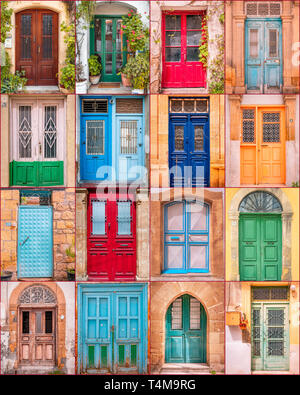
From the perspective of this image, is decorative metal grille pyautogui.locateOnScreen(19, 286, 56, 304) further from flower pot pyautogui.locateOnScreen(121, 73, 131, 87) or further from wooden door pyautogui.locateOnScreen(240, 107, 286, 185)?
wooden door pyautogui.locateOnScreen(240, 107, 286, 185)

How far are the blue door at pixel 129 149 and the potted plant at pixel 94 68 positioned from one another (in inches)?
35.0

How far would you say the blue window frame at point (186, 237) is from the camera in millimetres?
9367

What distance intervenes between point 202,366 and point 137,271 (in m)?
2.25

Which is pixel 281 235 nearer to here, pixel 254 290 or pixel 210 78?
pixel 254 290

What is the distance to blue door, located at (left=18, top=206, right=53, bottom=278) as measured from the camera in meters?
9.23

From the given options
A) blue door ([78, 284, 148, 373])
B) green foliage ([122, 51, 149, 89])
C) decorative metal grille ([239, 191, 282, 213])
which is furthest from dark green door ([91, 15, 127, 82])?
blue door ([78, 284, 148, 373])

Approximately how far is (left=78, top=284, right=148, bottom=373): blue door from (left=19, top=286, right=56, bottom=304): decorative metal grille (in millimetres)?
624

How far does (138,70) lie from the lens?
9086 mm

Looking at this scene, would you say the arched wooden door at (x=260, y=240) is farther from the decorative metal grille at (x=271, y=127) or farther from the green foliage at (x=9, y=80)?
the green foliage at (x=9, y=80)

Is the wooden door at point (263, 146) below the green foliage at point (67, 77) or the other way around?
below

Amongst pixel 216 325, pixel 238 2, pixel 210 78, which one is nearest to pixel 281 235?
pixel 216 325

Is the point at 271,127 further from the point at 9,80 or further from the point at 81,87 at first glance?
the point at 9,80

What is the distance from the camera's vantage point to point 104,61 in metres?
9.54

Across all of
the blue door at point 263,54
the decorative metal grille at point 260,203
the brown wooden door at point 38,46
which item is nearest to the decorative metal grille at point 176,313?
the decorative metal grille at point 260,203
